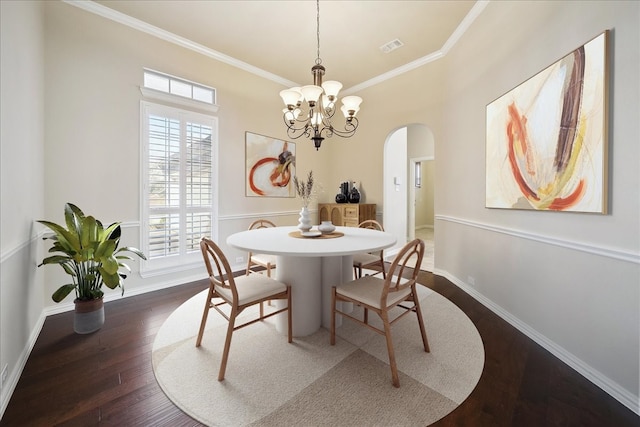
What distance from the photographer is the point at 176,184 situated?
3316 mm

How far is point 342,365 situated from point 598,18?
2720 millimetres

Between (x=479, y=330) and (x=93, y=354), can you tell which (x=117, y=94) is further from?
(x=479, y=330)

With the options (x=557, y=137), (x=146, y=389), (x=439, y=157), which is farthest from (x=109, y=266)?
(x=439, y=157)

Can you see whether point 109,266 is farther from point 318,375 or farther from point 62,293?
point 318,375

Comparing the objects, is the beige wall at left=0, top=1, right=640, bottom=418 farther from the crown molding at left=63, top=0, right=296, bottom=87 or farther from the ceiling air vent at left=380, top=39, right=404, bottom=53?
the ceiling air vent at left=380, top=39, right=404, bottom=53

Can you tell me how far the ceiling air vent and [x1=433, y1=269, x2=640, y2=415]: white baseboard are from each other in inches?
132

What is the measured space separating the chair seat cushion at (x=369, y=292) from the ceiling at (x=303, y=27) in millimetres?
2854

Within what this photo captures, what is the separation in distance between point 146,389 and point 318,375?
1.04 m

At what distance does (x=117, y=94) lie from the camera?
2861 mm

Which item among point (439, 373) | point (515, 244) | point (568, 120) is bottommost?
point (439, 373)

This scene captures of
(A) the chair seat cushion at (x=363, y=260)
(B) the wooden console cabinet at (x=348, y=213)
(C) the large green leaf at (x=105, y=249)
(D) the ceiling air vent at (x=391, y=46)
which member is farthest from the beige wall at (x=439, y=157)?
(A) the chair seat cushion at (x=363, y=260)

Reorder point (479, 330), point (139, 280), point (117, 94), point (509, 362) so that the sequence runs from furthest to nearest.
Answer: point (139, 280) < point (117, 94) < point (479, 330) < point (509, 362)

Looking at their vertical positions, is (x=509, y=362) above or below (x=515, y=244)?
below

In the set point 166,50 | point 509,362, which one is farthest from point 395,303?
point 166,50
